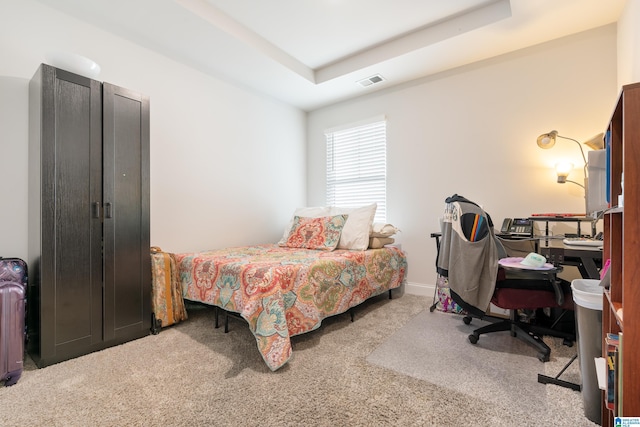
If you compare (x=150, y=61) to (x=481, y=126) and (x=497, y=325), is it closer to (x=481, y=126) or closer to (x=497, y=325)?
(x=481, y=126)

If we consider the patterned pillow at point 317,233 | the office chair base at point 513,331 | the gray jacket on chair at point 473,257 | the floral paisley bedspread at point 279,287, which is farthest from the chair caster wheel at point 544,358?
the patterned pillow at point 317,233

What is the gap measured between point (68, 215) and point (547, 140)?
382 centimetres

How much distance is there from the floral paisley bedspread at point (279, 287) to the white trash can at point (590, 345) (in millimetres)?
1522

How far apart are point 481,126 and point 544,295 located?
191 cm

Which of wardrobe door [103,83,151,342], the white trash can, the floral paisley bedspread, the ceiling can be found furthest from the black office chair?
wardrobe door [103,83,151,342]

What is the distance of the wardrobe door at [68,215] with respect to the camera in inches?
75.5

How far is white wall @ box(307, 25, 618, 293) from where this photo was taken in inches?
105

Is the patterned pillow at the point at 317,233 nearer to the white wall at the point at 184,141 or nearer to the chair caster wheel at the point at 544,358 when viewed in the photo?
the white wall at the point at 184,141

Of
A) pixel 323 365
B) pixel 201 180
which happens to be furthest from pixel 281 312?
pixel 201 180

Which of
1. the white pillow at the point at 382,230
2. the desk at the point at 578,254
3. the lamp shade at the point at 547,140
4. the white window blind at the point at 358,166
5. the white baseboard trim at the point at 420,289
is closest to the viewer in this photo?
the desk at the point at 578,254

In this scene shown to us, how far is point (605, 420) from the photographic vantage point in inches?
49.2

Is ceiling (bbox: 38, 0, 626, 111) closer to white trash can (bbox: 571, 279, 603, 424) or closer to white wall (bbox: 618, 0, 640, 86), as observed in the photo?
white wall (bbox: 618, 0, 640, 86)

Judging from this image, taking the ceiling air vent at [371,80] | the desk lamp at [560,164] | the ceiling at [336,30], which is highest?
the ceiling at [336,30]

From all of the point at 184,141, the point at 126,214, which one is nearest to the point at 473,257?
the point at 126,214
